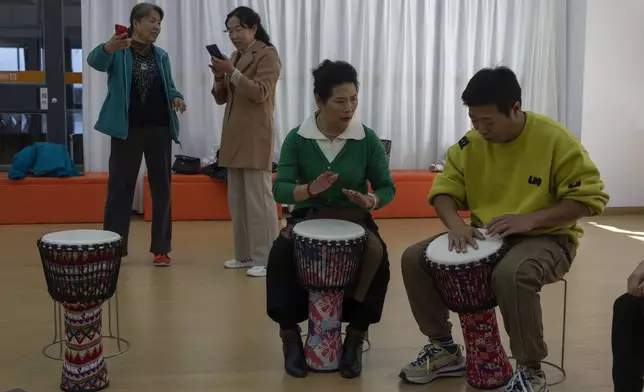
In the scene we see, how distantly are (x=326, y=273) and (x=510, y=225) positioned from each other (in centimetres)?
60

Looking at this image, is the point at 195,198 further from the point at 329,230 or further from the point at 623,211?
the point at 623,211

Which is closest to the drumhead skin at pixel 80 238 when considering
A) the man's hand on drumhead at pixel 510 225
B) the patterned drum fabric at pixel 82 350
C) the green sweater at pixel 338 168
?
the patterned drum fabric at pixel 82 350

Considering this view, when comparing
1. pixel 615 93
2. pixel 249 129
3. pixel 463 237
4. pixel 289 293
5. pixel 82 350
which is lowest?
pixel 82 350

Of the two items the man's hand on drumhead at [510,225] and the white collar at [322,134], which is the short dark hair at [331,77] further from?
the man's hand on drumhead at [510,225]

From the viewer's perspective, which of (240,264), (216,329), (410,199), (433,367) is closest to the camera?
(433,367)

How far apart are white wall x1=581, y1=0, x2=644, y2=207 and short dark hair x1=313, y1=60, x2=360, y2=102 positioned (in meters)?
4.10

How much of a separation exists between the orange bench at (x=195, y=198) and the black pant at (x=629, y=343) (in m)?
4.15

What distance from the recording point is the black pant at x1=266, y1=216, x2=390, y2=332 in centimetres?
246

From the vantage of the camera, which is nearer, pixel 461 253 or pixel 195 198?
pixel 461 253

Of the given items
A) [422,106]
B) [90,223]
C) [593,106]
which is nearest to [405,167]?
[422,106]

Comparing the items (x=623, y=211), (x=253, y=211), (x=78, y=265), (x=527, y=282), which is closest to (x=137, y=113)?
(x=253, y=211)

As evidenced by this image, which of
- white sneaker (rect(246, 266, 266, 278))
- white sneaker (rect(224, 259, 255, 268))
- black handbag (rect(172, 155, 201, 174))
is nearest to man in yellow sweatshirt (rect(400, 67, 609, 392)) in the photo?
white sneaker (rect(246, 266, 266, 278))

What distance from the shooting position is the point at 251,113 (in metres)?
3.84

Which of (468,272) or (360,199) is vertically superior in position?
(360,199)
